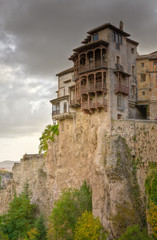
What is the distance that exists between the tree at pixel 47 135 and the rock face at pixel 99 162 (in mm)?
1404

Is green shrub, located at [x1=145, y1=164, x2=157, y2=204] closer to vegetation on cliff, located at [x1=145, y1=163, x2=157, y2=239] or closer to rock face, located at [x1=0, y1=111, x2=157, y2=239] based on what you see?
vegetation on cliff, located at [x1=145, y1=163, x2=157, y2=239]

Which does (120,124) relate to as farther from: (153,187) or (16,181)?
(16,181)

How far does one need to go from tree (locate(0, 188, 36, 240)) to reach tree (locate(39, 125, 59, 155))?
450 inches

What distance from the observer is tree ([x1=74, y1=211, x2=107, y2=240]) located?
37.9 metres

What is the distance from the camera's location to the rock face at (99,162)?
41.3 m

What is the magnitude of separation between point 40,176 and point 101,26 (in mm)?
30798

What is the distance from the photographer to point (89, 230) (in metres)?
38.4

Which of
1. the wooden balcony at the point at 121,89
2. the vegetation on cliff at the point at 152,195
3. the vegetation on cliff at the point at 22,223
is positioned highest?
the wooden balcony at the point at 121,89

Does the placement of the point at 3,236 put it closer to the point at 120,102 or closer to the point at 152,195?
the point at 152,195

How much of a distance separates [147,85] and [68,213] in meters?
25.4

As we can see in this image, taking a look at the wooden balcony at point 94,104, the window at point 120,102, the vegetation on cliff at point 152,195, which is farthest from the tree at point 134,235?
the window at point 120,102

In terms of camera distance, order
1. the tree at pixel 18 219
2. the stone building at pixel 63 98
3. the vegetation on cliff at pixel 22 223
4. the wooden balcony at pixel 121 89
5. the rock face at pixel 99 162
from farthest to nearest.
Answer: the stone building at pixel 63 98 → the tree at pixel 18 219 → the vegetation on cliff at pixel 22 223 → the wooden balcony at pixel 121 89 → the rock face at pixel 99 162

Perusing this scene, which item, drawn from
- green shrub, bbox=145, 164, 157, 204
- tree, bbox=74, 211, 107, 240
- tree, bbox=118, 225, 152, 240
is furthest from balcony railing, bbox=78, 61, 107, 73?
tree, bbox=118, 225, 152, 240

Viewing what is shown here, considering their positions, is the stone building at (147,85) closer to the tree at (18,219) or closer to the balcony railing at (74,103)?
the balcony railing at (74,103)
